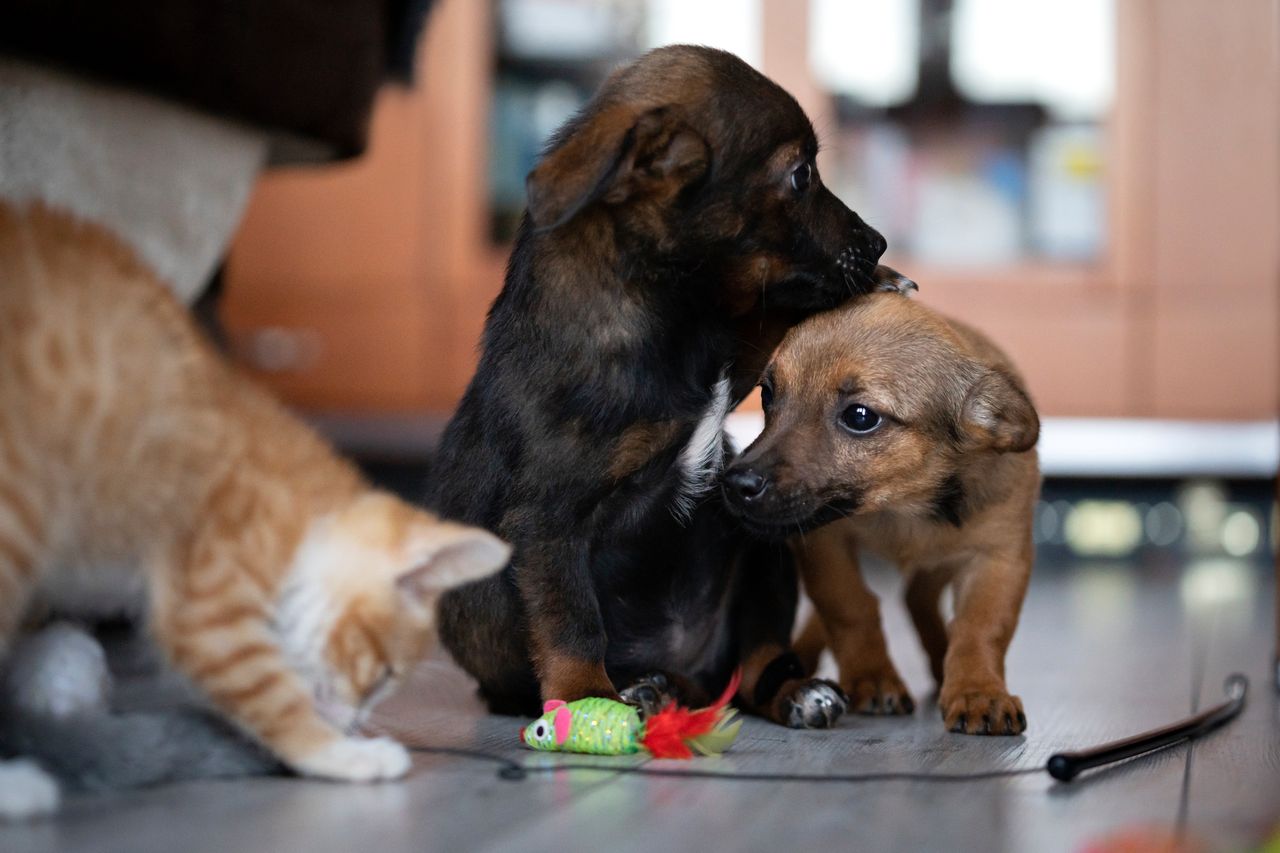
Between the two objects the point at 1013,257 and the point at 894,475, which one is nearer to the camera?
the point at 894,475

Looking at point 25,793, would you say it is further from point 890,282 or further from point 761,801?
point 890,282

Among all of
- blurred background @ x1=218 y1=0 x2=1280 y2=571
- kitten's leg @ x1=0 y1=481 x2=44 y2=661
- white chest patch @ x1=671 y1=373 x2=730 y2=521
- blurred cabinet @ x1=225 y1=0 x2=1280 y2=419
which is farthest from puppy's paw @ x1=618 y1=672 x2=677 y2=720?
blurred cabinet @ x1=225 y1=0 x2=1280 y2=419

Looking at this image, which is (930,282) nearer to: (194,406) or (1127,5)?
(1127,5)

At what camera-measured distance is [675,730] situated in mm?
1591

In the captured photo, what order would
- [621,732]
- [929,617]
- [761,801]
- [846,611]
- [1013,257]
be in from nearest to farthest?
[761,801] < [621,732] < [846,611] < [929,617] < [1013,257]

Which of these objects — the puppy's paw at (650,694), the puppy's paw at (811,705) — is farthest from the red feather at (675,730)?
the puppy's paw at (811,705)

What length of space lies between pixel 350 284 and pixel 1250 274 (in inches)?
124

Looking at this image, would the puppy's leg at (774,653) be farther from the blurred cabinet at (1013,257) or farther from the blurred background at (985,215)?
the blurred cabinet at (1013,257)

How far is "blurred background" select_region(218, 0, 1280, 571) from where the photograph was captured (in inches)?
188

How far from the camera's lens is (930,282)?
4.95 meters

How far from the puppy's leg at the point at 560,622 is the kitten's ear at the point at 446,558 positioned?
212 mm

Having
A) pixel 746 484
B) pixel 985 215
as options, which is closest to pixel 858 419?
pixel 746 484

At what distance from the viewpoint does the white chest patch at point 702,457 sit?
5.98 feet

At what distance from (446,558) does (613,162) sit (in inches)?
20.3
